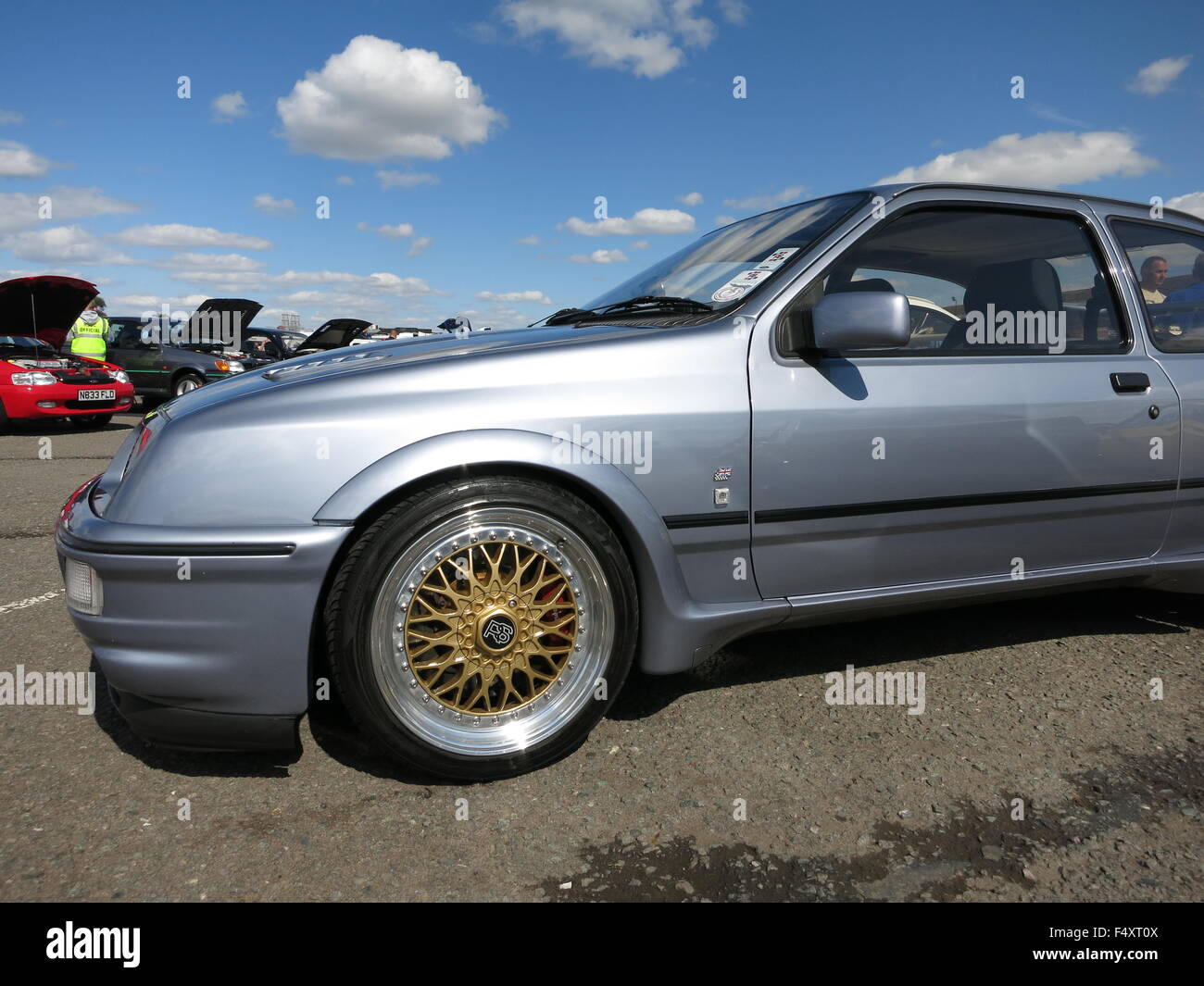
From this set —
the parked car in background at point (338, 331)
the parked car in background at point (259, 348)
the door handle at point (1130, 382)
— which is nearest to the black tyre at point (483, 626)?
the door handle at point (1130, 382)

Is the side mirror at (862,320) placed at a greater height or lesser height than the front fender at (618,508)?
greater

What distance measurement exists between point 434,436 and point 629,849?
1037mm

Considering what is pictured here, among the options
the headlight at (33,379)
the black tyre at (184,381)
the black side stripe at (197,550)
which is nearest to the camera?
the black side stripe at (197,550)

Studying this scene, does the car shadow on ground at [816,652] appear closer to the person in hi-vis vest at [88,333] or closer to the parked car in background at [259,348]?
the person in hi-vis vest at [88,333]

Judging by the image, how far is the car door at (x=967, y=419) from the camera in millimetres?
2354

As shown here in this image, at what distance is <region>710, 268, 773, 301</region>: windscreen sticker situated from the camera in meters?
2.48

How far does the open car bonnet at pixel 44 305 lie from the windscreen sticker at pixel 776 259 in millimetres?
10761

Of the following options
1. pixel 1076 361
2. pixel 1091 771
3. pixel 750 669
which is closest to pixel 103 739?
pixel 750 669

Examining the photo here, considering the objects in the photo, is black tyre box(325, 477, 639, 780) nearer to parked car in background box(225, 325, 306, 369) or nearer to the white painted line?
the white painted line

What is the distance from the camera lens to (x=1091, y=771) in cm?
220

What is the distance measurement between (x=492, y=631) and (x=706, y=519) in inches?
24.7

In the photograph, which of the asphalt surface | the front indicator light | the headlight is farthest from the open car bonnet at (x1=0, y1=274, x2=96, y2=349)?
the front indicator light

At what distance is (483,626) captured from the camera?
84.6 inches
